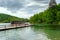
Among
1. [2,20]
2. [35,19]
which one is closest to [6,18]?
[2,20]

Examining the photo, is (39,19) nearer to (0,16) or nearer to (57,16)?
(57,16)

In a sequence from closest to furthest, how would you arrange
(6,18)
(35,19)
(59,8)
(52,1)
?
(59,8), (52,1), (35,19), (6,18)

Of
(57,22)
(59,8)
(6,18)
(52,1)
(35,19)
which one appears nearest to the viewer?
(57,22)

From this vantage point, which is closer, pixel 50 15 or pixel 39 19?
pixel 50 15

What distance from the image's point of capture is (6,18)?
185625 mm

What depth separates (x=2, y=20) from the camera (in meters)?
190

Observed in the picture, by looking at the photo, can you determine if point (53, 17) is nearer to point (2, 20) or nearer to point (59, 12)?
point (59, 12)

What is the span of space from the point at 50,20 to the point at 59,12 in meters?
5.57

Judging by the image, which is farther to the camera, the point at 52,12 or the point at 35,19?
the point at 35,19

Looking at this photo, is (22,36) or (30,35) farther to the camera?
(30,35)

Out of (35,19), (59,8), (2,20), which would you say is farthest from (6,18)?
(59,8)

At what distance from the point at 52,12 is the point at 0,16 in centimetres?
11519

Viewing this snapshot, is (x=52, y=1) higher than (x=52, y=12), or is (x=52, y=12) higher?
(x=52, y=1)

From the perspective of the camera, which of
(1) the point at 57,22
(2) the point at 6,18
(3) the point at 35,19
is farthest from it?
(2) the point at 6,18
